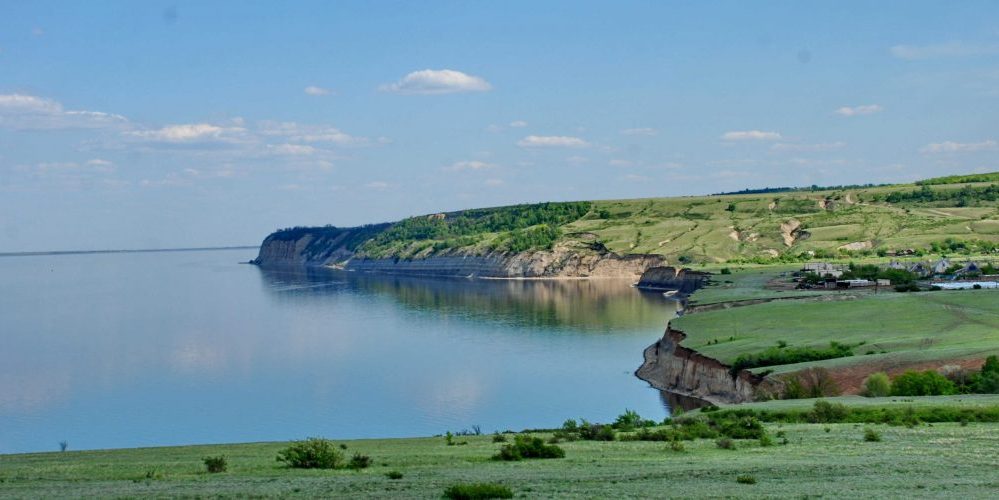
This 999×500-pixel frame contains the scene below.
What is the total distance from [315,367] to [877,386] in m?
37.7

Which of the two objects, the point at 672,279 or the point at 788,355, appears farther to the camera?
the point at 672,279

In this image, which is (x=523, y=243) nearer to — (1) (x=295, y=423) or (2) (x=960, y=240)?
(2) (x=960, y=240)

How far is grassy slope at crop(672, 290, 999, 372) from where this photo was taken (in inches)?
1635

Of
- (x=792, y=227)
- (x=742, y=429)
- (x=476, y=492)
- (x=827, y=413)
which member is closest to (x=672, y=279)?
(x=792, y=227)

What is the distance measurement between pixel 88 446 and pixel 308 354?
31044 mm

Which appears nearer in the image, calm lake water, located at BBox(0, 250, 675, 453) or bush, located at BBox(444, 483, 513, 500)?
bush, located at BBox(444, 483, 513, 500)

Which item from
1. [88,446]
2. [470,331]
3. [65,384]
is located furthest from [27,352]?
[88,446]

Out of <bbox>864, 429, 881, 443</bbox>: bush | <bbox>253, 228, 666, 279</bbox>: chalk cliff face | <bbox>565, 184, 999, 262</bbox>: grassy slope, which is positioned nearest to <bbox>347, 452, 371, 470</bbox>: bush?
<bbox>864, 429, 881, 443</bbox>: bush

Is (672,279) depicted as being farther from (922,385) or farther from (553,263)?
(922,385)

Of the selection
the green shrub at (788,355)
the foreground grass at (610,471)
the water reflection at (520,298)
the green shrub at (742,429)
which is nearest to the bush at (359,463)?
the foreground grass at (610,471)

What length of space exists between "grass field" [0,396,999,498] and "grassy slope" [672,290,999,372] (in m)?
19.0

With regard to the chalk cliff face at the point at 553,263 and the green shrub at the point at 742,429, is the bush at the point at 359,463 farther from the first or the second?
the chalk cliff face at the point at 553,263

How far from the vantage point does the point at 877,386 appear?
35.6m

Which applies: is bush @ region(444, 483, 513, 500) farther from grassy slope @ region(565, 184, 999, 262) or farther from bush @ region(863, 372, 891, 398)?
grassy slope @ region(565, 184, 999, 262)
